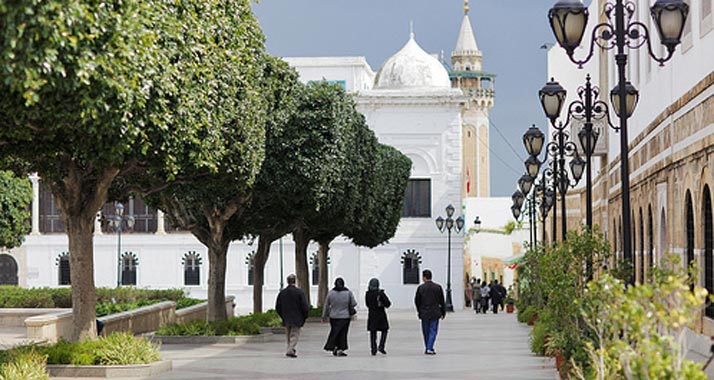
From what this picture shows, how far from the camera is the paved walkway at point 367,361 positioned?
61.4ft

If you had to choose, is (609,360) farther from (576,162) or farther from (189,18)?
(576,162)

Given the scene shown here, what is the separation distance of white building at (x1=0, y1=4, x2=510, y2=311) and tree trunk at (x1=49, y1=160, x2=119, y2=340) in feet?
136

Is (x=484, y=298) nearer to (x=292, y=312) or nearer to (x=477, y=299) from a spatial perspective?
(x=477, y=299)

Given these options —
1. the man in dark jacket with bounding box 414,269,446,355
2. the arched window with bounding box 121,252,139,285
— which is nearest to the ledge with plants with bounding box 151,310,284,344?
the man in dark jacket with bounding box 414,269,446,355

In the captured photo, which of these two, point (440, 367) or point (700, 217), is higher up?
point (700, 217)

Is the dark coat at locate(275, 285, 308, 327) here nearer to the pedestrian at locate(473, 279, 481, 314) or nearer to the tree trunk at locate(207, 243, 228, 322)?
the tree trunk at locate(207, 243, 228, 322)

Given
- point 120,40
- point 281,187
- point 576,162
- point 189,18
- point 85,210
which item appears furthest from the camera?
point 576,162

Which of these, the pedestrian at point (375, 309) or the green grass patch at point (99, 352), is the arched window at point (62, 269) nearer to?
the pedestrian at point (375, 309)

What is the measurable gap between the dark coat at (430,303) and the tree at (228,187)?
A: 147 inches

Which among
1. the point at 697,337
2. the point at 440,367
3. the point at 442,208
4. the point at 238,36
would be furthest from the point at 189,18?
the point at 442,208

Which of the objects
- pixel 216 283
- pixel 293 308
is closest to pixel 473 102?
pixel 216 283

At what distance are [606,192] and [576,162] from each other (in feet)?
36.1

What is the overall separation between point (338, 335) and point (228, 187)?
11.0ft

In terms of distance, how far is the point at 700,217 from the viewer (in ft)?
68.6
